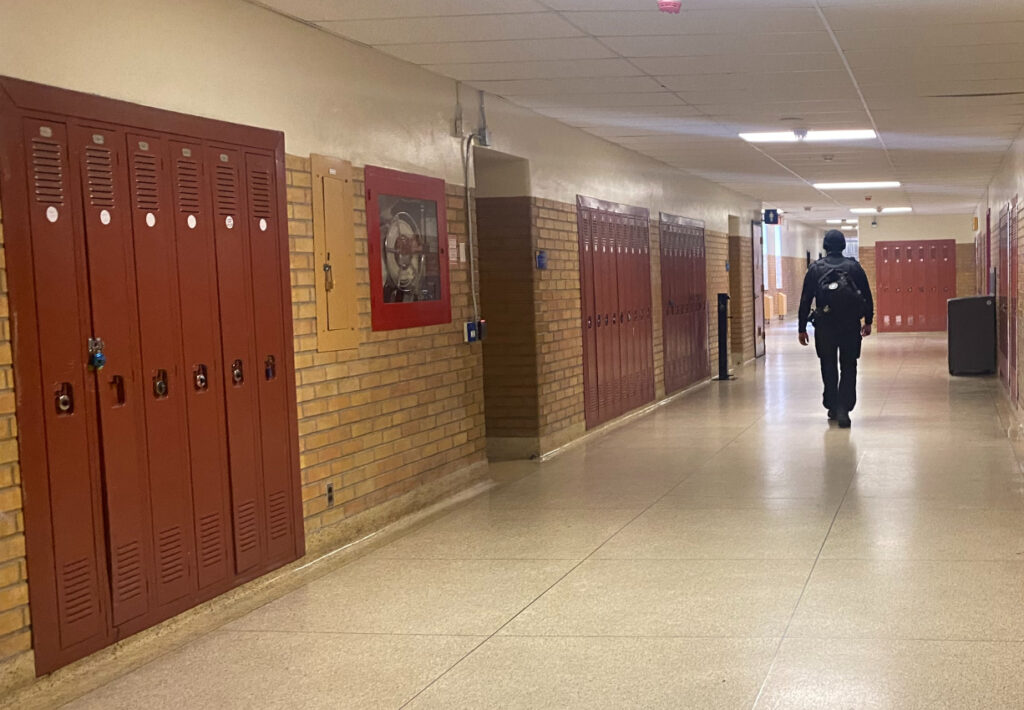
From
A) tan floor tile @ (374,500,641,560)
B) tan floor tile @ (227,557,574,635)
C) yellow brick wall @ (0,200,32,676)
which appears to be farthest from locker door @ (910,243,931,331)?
yellow brick wall @ (0,200,32,676)

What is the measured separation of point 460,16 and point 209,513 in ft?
8.17

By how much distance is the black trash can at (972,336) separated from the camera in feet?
42.7

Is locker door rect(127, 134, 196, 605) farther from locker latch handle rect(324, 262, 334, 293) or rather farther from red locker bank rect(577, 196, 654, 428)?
red locker bank rect(577, 196, 654, 428)

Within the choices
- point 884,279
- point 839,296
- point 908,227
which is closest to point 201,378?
point 839,296

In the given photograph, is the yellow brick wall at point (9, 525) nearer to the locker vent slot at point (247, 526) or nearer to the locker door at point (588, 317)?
the locker vent slot at point (247, 526)

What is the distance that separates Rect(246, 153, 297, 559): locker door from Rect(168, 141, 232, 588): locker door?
30 centimetres

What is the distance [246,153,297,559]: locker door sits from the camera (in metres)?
4.72

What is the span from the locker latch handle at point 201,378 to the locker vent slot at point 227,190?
64cm

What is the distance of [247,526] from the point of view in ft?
15.3

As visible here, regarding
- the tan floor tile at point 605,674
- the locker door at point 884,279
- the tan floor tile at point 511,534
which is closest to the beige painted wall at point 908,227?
the locker door at point 884,279

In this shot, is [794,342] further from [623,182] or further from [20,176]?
[20,176]

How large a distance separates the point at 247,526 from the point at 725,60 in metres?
3.63

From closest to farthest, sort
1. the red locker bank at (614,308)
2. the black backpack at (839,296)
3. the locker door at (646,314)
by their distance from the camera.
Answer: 1. the black backpack at (839,296)
2. the red locker bank at (614,308)
3. the locker door at (646,314)

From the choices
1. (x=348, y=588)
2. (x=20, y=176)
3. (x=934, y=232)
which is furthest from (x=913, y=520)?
(x=934, y=232)
